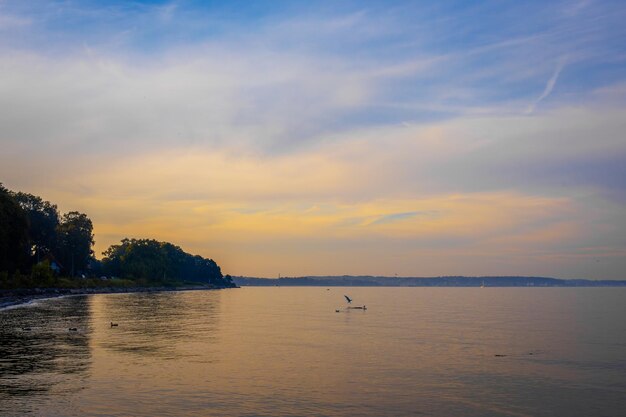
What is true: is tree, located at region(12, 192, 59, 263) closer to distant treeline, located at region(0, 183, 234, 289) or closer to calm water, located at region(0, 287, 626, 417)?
distant treeline, located at region(0, 183, 234, 289)

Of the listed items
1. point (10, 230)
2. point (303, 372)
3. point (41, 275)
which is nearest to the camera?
point (303, 372)

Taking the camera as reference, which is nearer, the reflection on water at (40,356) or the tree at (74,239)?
the reflection on water at (40,356)

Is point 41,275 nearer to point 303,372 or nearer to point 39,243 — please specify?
point 39,243

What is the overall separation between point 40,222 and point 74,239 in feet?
49.1

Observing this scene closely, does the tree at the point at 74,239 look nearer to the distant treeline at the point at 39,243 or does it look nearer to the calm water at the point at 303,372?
the distant treeline at the point at 39,243

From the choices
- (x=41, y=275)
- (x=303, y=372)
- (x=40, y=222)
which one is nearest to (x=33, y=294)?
(x=41, y=275)

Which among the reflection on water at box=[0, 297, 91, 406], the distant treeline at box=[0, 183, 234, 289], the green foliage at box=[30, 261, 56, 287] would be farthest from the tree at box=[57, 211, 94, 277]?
the reflection on water at box=[0, 297, 91, 406]

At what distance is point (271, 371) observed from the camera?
128ft

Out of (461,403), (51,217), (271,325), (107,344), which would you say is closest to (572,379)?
(461,403)

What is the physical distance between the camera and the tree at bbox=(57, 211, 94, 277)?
190m

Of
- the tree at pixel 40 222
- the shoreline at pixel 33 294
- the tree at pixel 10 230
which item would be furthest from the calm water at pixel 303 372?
the tree at pixel 40 222

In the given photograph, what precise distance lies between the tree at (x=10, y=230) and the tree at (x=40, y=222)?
40465mm

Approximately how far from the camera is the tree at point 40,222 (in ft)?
579

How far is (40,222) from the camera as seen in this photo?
178 meters
